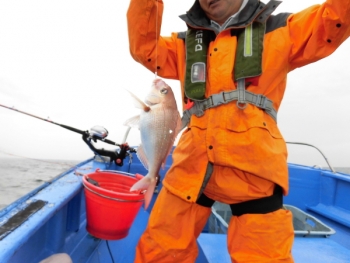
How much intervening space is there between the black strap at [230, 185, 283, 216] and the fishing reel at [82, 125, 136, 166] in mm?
2044

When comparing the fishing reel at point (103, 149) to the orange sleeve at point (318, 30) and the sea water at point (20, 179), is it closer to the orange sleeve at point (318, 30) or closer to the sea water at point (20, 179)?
the sea water at point (20, 179)

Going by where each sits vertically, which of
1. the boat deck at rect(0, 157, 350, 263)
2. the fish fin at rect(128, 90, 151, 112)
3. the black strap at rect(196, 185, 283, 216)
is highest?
the fish fin at rect(128, 90, 151, 112)

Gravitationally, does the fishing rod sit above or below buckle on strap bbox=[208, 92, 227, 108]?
below

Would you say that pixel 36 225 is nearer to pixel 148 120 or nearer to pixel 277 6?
pixel 148 120

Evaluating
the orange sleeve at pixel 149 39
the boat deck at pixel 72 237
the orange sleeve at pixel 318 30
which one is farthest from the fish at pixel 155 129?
the orange sleeve at pixel 318 30

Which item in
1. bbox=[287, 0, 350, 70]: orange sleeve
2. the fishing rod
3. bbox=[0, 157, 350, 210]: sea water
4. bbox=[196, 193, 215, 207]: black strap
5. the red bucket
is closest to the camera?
bbox=[287, 0, 350, 70]: orange sleeve

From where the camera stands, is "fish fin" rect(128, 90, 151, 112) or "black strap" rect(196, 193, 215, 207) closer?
"fish fin" rect(128, 90, 151, 112)

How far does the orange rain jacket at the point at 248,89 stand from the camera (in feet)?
5.99

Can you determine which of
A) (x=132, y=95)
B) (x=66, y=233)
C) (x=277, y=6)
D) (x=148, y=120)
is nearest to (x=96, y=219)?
(x=66, y=233)

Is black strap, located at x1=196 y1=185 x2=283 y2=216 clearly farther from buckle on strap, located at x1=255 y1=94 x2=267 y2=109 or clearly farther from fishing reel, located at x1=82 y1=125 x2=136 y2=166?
fishing reel, located at x1=82 y1=125 x2=136 y2=166

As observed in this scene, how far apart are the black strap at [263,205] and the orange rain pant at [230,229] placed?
27mm

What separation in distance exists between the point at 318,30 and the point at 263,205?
1.16m

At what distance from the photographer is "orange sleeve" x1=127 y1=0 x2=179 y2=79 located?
200 cm

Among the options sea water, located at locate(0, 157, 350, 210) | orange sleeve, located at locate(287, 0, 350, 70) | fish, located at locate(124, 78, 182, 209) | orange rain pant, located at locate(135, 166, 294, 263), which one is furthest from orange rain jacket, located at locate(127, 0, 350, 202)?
sea water, located at locate(0, 157, 350, 210)
